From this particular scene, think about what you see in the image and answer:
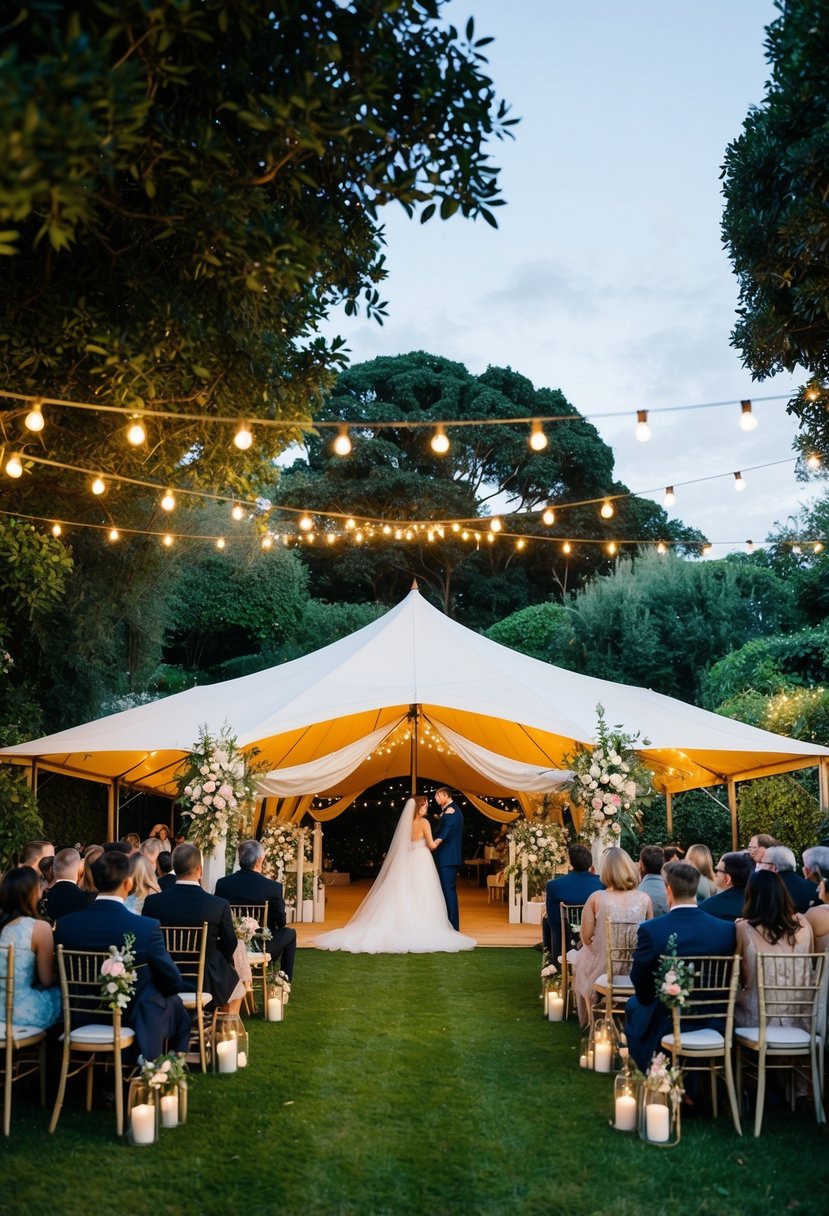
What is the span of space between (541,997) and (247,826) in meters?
3.44

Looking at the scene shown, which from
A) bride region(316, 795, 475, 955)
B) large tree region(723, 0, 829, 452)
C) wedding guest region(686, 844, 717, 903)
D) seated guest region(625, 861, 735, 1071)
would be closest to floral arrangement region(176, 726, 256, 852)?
bride region(316, 795, 475, 955)

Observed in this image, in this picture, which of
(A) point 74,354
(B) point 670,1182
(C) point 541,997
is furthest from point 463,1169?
(A) point 74,354

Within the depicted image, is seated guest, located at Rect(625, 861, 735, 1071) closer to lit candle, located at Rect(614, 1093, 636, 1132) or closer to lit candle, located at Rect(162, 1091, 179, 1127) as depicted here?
lit candle, located at Rect(614, 1093, 636, 1132)

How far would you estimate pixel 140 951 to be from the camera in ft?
15.8

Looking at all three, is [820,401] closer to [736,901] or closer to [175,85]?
[736,901]

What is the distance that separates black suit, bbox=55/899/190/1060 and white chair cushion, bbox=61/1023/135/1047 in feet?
0.21

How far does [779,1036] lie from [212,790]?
5532mm

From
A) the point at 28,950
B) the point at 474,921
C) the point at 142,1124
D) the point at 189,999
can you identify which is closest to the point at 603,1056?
the point at 189,999

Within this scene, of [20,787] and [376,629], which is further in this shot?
[376,629]

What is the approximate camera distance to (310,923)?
12906 millimetres

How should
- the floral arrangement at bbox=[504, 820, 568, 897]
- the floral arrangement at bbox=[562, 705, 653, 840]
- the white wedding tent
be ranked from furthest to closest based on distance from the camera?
the floral arrangement at bbox=[504, 820, 568, 897] → the white wedding tent → the floral arrangement at bbox=[562, 705, 653, 840]

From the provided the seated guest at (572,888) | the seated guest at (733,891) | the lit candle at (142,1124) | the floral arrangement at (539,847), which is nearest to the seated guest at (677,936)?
the seated guest at (733,891)

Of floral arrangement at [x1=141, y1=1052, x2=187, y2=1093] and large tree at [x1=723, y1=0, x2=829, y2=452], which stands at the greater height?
large tree at [x1=723, y1=0, x2=829, y2=452]

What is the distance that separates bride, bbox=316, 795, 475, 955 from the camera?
34.9 feet
